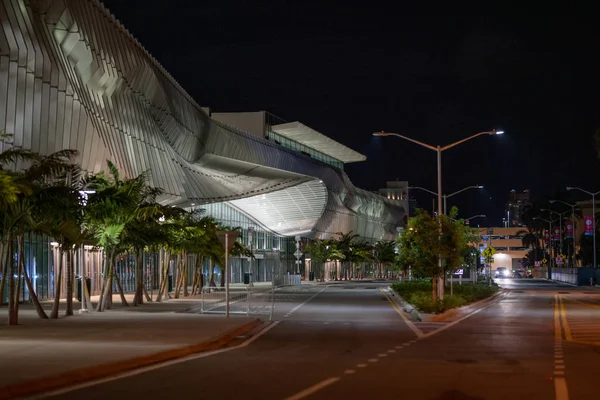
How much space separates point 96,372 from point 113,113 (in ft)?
114

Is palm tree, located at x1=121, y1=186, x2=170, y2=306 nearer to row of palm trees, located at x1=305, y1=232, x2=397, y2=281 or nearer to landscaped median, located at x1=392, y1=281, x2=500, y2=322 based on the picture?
landscaped median, located at x1=392, y1=281, x2=500, y2=322

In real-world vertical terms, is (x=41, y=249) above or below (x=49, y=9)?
below

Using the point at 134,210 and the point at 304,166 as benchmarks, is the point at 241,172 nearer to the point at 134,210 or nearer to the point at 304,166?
the point at 304,166

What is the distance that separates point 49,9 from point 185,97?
2787cm

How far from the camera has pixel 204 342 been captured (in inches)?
885

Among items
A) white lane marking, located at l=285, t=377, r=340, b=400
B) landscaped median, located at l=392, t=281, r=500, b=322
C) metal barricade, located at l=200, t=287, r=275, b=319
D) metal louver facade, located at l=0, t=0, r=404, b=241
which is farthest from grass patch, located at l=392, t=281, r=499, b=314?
white lane marking, located at l=285, t=377, r=340, b=400

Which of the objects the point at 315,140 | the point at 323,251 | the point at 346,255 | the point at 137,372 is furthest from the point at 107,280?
the point at 315,140

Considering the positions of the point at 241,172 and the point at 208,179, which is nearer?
the point at 208,179

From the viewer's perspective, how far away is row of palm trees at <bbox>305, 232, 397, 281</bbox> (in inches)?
4392

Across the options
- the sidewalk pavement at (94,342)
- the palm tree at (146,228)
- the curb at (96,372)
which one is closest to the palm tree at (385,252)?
the palm tree at (146,228)

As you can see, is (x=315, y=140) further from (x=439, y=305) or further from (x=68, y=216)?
(x=68, y=216)

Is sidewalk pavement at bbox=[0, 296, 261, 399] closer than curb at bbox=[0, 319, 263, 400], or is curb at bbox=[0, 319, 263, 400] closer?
curb at bbox=[0, 319, 263, 400]

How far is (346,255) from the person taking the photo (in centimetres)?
11969

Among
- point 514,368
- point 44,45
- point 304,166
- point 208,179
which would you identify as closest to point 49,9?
point 44,45
